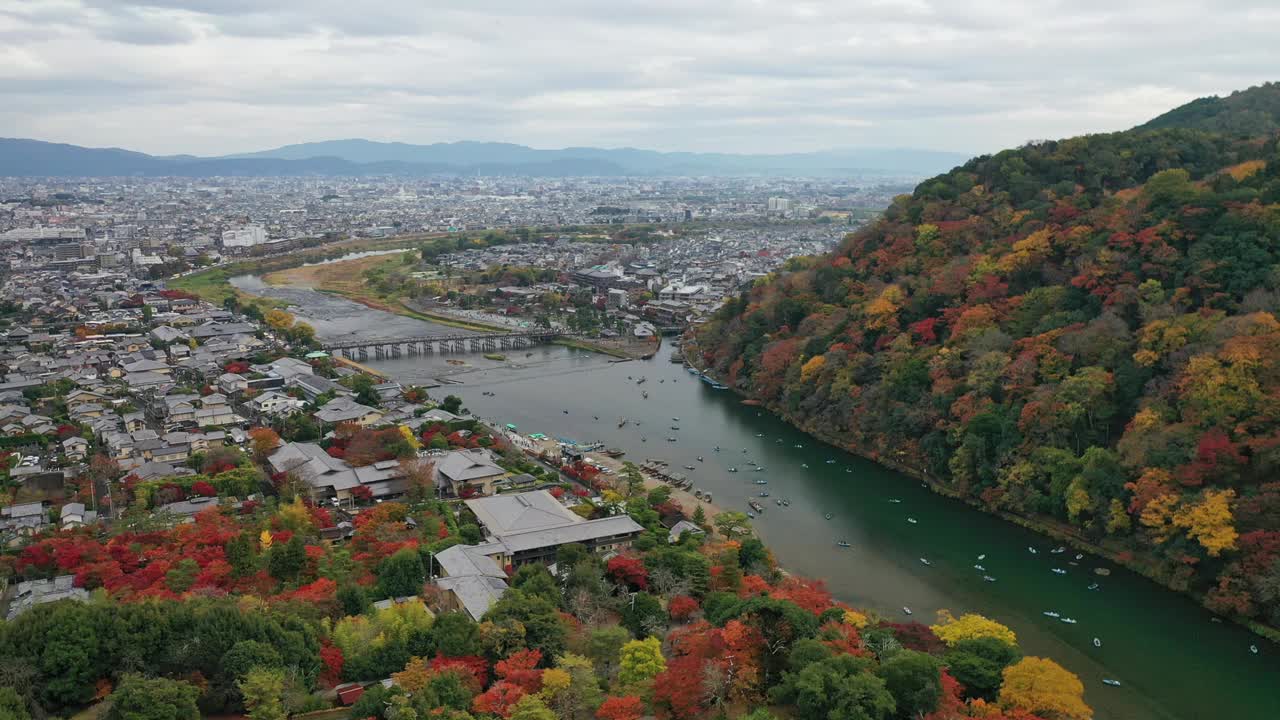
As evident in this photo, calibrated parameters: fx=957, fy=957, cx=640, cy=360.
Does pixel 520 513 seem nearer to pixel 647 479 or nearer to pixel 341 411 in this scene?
pixel 647 479

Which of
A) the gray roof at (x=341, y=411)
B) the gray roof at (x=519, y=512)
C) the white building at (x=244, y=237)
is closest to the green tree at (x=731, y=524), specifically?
the gray roof at (x=519, y=512)

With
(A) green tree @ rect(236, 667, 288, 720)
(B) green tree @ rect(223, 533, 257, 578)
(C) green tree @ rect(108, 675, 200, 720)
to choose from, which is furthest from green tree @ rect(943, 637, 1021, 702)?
(B) green tree @ rect(223, 533, 257, 578)

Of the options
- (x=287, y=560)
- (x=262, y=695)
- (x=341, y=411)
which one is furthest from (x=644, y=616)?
(x=341, y=411)

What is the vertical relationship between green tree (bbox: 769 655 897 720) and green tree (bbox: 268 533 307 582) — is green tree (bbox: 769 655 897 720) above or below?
above

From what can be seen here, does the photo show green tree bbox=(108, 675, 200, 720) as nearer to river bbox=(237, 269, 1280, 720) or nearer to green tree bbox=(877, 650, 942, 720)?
green tree bbox=(877, 650, 942, 720)

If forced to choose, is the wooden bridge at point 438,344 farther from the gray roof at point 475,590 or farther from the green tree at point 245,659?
the green tree at point 245,659
